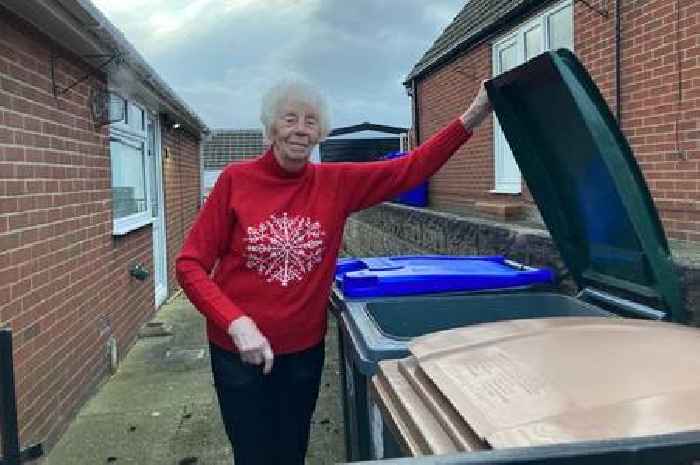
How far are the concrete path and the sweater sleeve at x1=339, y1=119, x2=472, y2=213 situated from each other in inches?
72.2

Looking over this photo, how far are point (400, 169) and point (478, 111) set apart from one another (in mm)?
370

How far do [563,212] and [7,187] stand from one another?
111 inches

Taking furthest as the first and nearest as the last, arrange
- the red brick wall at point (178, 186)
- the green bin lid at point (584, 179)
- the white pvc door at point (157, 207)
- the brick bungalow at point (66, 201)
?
the red brick wall at point (178, 186), the white pvc door at point (157, 207), the brick bungalow at point (66, 201), the green bin lid at point (584, 179)

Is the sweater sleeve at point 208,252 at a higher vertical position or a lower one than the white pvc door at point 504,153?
lower

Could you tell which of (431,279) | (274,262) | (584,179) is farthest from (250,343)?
(584,179)

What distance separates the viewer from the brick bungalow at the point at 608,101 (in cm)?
449

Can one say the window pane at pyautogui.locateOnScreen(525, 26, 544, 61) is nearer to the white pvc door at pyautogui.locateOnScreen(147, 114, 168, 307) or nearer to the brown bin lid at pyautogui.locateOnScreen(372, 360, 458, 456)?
the white pvc door at pyautogui.locateOnScreen(147, 114, 168, 307)

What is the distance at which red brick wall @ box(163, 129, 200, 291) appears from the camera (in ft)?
32.3

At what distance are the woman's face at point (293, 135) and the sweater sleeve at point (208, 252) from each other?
213 mm

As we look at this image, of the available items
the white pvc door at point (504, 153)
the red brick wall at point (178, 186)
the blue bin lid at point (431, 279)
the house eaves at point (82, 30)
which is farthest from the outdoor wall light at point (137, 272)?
the blue bin lid at point (431, 279)

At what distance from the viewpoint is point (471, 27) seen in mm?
8930

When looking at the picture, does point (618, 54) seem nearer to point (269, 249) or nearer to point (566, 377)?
point (269, 249)

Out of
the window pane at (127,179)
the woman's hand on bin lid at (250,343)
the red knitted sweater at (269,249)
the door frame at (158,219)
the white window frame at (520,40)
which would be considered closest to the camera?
the woman's hand on bin lid at (250,343)

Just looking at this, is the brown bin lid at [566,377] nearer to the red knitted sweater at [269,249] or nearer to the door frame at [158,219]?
the red knitted sweater at [269,249]
